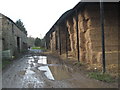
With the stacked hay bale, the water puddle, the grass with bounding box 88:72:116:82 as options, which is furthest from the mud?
the stacked hay bale

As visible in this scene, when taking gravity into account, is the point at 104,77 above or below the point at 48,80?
above

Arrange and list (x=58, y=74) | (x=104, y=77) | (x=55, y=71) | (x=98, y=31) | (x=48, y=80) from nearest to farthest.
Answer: (x=104, y=77) < (x=48, y=80) < (x=58, y=74) < (x=55, y=71) < (x=98, y=31)

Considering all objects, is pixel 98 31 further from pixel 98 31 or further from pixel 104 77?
pixel 104 77

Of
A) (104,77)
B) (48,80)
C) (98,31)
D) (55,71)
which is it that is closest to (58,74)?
(55,71)

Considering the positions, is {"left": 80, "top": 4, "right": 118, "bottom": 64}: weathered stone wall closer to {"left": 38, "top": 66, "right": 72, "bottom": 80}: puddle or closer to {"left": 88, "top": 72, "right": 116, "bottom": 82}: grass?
{"left": 38, "top": 66, "right": 72, "bottom": 80}: puddle

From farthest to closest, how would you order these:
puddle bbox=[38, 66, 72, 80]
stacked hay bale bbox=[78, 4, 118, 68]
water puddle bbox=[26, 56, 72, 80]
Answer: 1. stacked hay bale bbox=[78, 4, 118, 68]
2. water puddle bbox=[26, 56, 72, 80]
3. puddle bbox=[38, 66, 72, 80]

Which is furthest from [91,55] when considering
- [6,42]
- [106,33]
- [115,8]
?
[6,42]

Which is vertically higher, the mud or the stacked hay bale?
the stacked hay bale

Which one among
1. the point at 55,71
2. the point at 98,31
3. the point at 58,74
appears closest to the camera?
the point at 58,74

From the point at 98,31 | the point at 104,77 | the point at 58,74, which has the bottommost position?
the point at 58,74

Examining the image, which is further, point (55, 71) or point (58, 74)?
point (55, 71)

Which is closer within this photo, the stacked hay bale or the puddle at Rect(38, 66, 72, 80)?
the puddle at Rect(38, 66, 72, 80)

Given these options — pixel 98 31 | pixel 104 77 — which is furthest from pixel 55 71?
pixel 104 77

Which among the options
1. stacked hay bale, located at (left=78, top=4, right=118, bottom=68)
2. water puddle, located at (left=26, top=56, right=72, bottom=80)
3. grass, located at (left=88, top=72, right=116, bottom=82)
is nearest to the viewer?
grass, located at (left=88, top=72, right=116, bottom=82)
